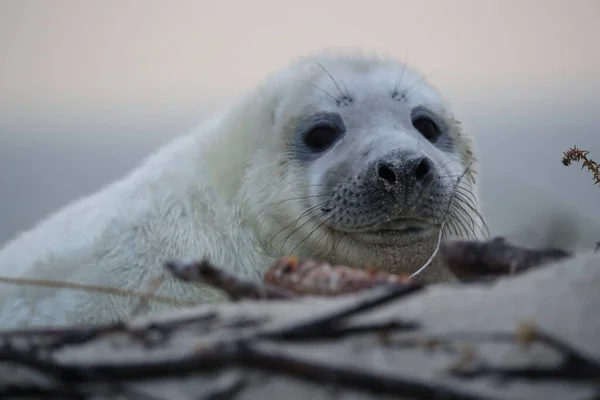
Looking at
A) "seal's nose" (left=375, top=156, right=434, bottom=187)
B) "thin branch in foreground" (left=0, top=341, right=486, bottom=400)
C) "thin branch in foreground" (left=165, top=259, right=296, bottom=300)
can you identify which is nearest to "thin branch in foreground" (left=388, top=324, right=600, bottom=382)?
"thin branch in foreground" (left=0, top=341, right=486, bottom=400)

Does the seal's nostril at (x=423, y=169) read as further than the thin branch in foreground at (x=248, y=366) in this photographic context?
Yes

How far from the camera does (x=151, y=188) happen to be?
9.54 ft

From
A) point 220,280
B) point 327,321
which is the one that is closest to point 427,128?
point 220,280

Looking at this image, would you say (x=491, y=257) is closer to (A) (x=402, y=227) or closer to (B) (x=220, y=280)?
(B) (x=220, y=280)

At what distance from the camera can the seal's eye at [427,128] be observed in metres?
3.14

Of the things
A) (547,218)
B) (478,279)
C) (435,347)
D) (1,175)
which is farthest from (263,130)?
(1,175)

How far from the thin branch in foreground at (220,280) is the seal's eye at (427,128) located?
1720 millimetres

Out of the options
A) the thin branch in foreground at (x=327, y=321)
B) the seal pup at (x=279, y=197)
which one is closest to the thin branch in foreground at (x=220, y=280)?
the thin branch in foreground at (x=327, y=321)

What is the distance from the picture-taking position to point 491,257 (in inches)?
64.2

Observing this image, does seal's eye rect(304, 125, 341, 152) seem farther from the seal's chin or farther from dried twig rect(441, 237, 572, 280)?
dried twig rect(441, 237, 572, 280)

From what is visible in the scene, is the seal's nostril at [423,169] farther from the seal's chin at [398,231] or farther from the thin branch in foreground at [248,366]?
the thin branch in foreground at [248,366]

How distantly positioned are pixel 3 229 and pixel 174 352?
8729mm

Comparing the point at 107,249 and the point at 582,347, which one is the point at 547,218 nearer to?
the point at 107,249

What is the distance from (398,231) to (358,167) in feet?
0.81
